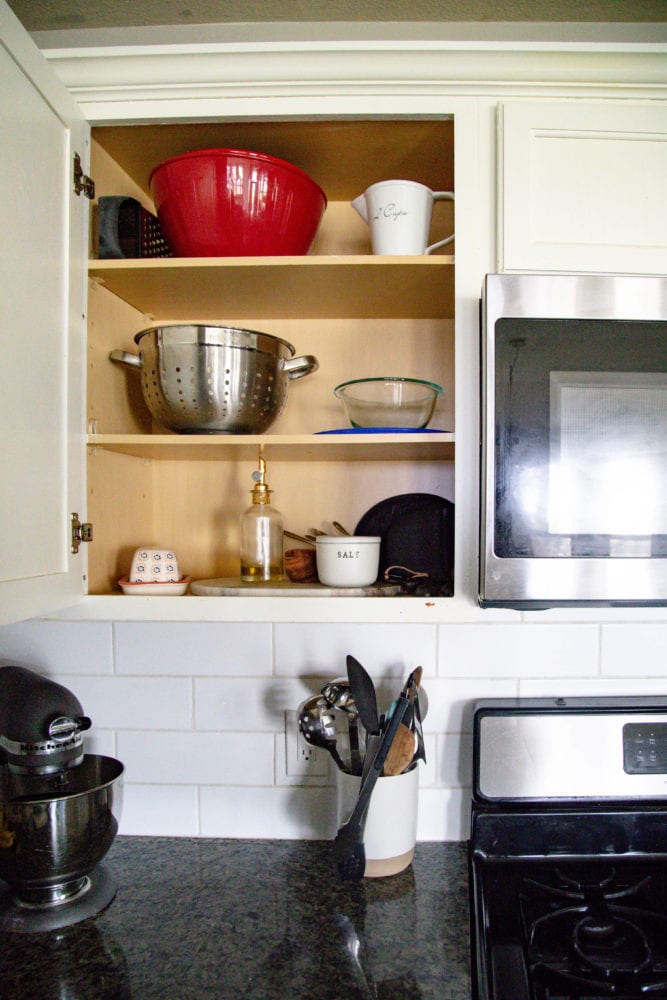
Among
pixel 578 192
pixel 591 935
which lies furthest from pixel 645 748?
pixel 578 192

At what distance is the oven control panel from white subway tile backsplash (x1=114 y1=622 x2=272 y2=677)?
0.65 m

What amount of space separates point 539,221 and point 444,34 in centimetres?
60

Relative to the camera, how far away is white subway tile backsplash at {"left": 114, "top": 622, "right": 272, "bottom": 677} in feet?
3.73

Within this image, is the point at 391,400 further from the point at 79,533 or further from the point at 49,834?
the point at 49,834

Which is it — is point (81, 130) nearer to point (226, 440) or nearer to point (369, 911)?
point (226, 440)

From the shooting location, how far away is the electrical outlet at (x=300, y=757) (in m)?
1.13

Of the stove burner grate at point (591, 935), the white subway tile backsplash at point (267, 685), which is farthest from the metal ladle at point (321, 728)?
the stove burner grate at point (591, 935)

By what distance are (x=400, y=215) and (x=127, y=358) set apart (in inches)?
19.3

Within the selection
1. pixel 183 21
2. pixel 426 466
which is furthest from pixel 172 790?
pixel 183 21

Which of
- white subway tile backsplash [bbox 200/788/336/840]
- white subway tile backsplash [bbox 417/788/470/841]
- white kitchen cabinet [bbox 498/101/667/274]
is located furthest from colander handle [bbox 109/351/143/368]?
white subway tile backsplash [bbox 417/788/470/841]

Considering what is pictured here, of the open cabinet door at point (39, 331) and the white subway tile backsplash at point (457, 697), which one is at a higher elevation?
the open cabinet door at point (39, 331)

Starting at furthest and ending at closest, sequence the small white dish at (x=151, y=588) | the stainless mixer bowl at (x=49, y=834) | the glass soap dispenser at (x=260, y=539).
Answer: the glass soap dispenser at (x=260, y=539)
the small white dish at (x=151, y=588)
the stainless mixer bowl at (x=49, y=834)

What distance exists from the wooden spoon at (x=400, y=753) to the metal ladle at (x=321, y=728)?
0.24 ft

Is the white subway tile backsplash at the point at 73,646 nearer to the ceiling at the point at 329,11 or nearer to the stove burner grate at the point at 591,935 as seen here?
the stove burner grate at the point at 591,935
